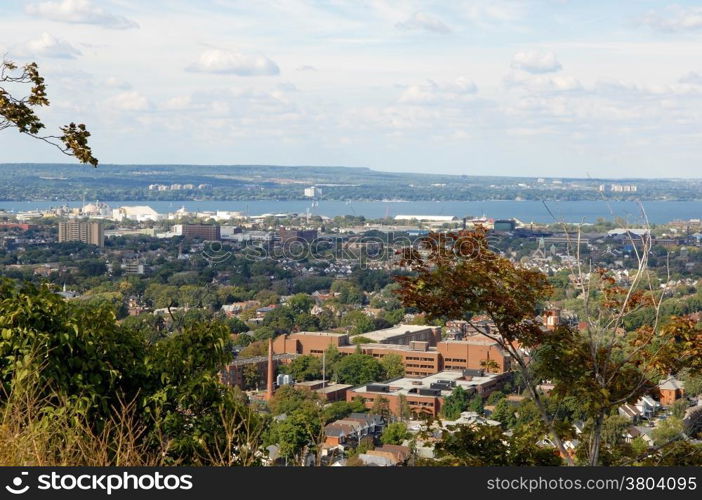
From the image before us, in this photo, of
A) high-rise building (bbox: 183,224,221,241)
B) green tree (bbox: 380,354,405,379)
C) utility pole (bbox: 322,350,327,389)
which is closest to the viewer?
utility pole (bbox: 322,350,327,389)

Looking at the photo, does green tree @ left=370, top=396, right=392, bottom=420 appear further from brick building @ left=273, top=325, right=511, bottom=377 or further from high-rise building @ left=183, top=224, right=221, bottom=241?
high-rise building @ left=183, top=224, right=221, bottom=241

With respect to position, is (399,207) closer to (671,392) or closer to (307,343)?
(307,343)

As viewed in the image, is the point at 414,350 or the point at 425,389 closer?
the point at 425,389

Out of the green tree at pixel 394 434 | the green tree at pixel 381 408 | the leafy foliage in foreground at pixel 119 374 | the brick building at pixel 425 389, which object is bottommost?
the brick building at pixel 425 389

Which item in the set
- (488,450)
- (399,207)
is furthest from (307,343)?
(399,207)

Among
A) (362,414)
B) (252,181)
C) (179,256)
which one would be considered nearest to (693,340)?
(362,414)

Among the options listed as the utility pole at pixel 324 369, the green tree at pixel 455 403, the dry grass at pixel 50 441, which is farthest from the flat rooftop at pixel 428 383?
the dry grass at pixel 50 441

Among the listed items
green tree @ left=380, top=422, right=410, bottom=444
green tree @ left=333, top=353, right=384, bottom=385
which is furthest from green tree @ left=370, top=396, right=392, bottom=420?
green tree @ left=333, top=353, right=384, bottom=385

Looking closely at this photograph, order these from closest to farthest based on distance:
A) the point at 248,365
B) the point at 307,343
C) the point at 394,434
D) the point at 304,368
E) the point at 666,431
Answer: the point at 666,431
the point at 394,434
the point at 248,365
the point at 304,368
the point at 307,343

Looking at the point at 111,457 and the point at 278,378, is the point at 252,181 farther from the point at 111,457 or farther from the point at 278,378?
the point at 111,457

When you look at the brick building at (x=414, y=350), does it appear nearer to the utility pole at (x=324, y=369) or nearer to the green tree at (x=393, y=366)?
Result: the green tree at (x=393, y=366)
